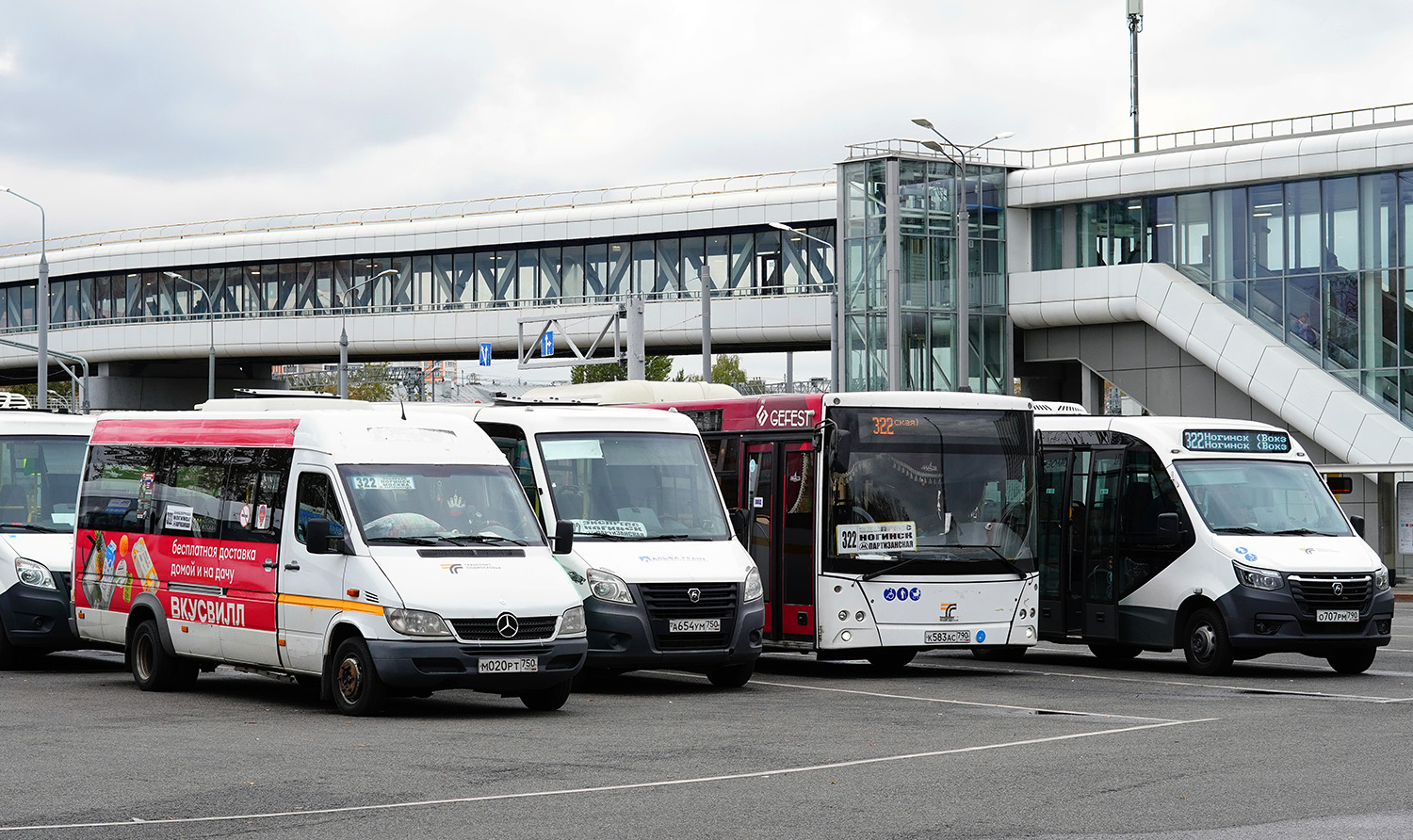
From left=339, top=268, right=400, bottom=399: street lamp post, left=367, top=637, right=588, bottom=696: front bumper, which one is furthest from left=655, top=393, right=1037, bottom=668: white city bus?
left=339, top=268, right=400, bottom=399: street lamp post

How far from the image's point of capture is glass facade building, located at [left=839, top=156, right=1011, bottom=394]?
4759cm

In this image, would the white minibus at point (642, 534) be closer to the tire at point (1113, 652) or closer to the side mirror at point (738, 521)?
the side mirror at point (738, 521)

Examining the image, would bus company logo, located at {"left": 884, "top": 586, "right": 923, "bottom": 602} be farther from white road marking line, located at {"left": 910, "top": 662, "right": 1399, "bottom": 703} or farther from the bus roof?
the bus roof

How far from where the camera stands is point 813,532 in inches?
707

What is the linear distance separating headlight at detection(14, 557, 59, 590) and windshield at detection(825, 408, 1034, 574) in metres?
7.70

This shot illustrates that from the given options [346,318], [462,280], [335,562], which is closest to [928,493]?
[335,562]

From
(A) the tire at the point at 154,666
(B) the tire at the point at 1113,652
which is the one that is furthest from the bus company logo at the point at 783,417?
(A) the tire at the point at 154,666

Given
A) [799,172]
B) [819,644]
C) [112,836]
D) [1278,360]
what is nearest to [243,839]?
[112,836]

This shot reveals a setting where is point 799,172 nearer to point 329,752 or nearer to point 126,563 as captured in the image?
point 126,563

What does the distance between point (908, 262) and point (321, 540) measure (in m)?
35.1

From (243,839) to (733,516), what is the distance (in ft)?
34.0

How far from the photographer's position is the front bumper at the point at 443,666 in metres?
13.3

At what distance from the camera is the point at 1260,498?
18.7 m

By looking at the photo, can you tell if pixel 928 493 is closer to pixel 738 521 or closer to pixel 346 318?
pixel 738 521
